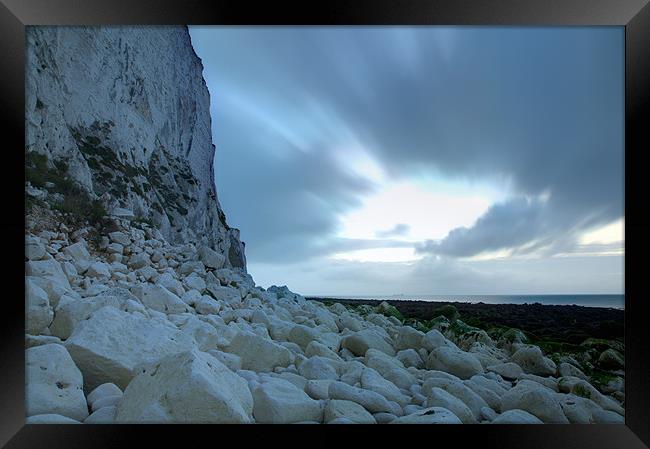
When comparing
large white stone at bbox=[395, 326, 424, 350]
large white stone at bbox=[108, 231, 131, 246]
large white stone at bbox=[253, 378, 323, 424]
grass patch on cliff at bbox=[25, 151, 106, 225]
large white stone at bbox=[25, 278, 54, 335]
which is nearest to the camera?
large white stone at bbox=[253, 378, 323, 424]

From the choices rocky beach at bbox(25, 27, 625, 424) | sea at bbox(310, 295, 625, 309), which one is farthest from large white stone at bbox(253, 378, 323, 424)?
sea at bbox(310, 295, 625, 309)

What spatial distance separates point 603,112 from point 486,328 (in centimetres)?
281

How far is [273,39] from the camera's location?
476cm

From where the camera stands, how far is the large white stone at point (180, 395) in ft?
5.85

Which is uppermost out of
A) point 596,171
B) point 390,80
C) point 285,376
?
point 390,80

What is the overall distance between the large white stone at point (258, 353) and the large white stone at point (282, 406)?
0.51 meters

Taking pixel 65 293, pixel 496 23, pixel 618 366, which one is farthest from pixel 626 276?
pixel 65 293

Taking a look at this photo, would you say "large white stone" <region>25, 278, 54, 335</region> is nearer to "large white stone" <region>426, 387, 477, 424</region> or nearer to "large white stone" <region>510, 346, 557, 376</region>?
"large white stone" <region>426, 387, 477, 424</region>

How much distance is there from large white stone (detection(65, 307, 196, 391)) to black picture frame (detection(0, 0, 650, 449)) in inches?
15.5

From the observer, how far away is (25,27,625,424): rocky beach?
6.60ft

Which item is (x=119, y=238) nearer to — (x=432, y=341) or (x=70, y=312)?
(x=70, y=312)

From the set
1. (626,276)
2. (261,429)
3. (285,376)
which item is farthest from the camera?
(285,376)

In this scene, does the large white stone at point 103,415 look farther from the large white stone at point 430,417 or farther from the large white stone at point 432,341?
the large white stone at point 432,341

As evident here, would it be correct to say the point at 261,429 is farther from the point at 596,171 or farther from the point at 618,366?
the point at 596,171
